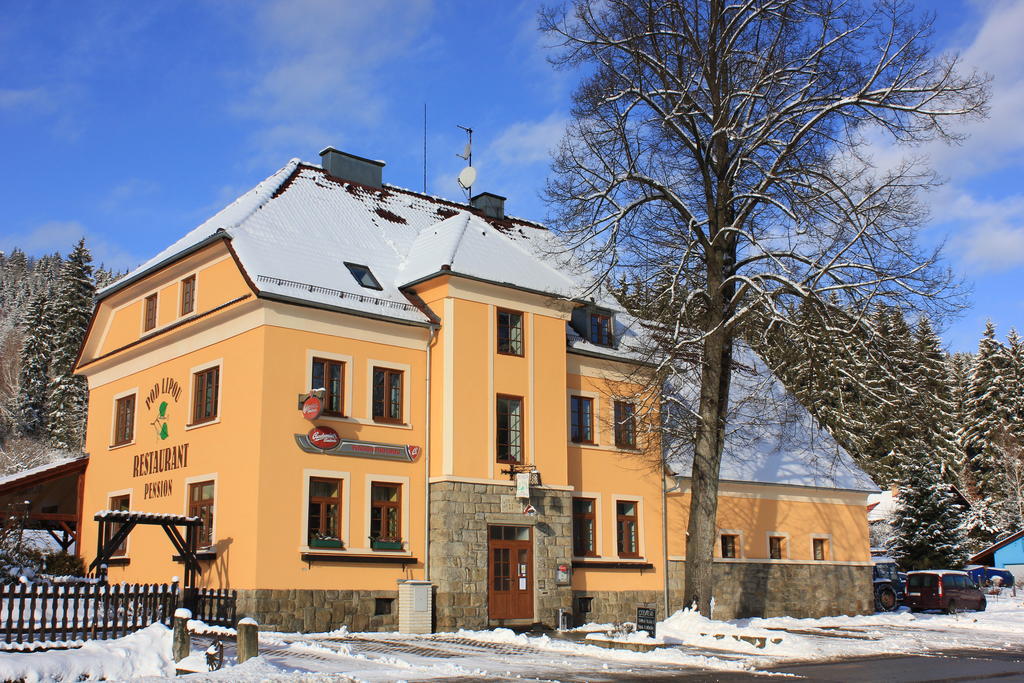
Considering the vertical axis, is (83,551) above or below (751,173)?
below

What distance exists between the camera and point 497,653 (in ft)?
58.6

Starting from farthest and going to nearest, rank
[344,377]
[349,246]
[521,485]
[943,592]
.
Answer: [943,592], [349,246], [521,485], [344,377]

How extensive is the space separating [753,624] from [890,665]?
28.3ft

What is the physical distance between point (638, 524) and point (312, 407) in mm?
10841

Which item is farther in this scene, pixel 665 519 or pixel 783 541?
pixel 783 541

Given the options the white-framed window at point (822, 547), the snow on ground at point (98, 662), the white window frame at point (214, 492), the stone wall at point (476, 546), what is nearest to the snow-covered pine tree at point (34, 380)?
the white window frame at point (214, 492)

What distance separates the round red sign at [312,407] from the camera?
21.5 m

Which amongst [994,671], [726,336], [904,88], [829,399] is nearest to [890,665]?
[994,671]

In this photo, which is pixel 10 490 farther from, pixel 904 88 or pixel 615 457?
pixel 904 88

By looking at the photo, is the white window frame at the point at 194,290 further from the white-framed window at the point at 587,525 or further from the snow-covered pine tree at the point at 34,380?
the snow-covered pine tree at the point at 34,380

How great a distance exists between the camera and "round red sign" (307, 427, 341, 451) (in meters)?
21.8

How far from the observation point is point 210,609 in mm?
20641

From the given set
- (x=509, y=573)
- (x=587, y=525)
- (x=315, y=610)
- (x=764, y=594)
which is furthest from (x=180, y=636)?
(x=764, y=594)

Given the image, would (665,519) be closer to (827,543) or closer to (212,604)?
(827,543)
